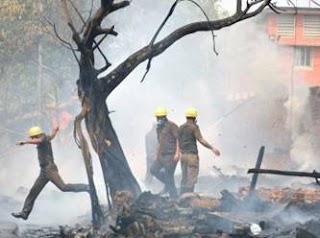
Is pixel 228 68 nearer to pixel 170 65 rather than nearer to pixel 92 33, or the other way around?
pixel 170 65

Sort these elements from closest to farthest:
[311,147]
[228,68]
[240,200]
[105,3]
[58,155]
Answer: [105,3], [240,200], [58,155], [311,147], [228,68]

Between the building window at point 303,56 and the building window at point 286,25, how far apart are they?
1065 mm

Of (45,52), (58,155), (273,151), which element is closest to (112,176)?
(58,155)

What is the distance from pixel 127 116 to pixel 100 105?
1396cm

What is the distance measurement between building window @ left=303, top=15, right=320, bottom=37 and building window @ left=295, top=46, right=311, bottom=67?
2.81 feet

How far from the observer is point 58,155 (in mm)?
22391

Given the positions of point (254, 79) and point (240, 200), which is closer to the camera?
point (240, 200)

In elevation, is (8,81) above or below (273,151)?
above

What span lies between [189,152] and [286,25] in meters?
29.3

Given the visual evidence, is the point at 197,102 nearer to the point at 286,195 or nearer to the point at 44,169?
the point at 286,195

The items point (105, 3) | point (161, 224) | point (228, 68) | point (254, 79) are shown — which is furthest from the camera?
point (228, 68)

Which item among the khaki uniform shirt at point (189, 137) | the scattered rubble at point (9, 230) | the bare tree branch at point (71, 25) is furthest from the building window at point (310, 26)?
the scattered rubble at point (9, 230)

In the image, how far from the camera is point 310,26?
135ft

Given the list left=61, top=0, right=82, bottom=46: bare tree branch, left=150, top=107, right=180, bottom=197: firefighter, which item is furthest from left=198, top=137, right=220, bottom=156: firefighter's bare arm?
left=61, top=0, right=82, bottom=46: bare tree branch
